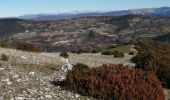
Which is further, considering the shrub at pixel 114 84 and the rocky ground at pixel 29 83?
the shrub at pixel 114 84

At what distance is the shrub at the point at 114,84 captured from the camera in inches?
637

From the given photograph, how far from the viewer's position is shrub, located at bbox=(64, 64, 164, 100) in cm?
1619

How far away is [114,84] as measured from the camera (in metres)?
16.6

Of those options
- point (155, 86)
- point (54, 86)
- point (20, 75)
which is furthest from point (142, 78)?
point (20, 75)

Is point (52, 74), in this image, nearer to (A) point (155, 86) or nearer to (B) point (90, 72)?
(B) point (90, 72)

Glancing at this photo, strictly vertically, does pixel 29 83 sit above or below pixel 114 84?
below

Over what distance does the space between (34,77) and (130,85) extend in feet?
15.3

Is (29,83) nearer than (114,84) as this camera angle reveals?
No

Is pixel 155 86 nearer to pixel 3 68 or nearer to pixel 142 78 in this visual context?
pixel 142 78

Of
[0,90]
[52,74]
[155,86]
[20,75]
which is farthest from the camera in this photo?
[52,74]

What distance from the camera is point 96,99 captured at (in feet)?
53.5

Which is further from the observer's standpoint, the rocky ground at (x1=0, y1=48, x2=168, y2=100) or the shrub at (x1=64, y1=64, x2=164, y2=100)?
the shrub at (x1=64, y1=64, x2=164, y2=100)

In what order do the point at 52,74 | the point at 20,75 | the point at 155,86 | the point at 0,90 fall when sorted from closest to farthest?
the point at 0,90 → the point at 155,86 → the point at 20,75 → the point at 52,74

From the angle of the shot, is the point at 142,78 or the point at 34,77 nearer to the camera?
the point at 142,78
